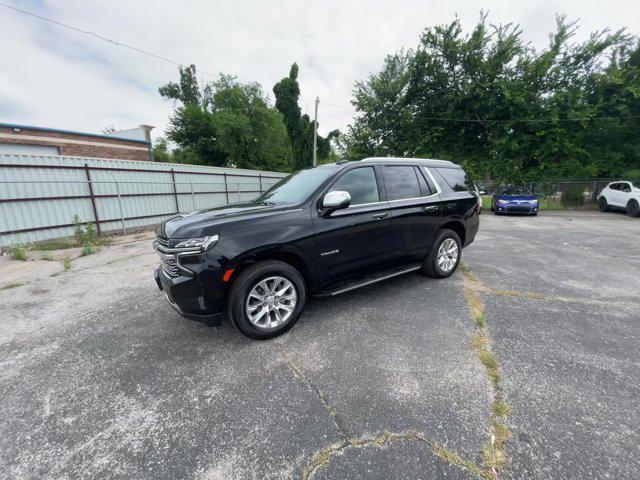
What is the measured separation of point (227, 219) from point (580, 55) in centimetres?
2400

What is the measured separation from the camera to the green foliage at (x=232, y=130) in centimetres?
2212

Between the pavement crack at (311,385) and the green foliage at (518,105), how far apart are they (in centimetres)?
1952

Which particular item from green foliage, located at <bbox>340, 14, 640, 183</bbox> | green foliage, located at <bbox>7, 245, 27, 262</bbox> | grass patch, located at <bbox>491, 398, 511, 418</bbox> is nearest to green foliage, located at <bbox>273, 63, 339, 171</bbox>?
green foliage, located at <bbox>340, 14, 640, 183</bbox>

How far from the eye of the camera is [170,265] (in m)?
2.58

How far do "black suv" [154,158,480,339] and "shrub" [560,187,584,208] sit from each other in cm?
1800

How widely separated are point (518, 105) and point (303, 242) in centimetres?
1962

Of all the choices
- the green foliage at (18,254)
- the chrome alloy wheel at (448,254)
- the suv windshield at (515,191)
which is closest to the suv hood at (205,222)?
the chrome alloy wheel at (448,254)

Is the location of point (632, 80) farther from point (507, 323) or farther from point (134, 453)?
point (134, 453)

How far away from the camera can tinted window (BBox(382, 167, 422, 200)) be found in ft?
11.7

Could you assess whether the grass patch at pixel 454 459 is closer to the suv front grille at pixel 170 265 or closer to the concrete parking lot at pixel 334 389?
the concrete parking lot at pixel 334 389

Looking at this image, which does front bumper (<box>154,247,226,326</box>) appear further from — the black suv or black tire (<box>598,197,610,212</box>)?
black tire (<box>598,197,610,212</box>)

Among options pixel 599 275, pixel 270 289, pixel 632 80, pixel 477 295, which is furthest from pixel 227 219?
pixel 632 80

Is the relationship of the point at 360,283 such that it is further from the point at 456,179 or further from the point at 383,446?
the point at 456,179

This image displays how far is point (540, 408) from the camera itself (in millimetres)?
1880
